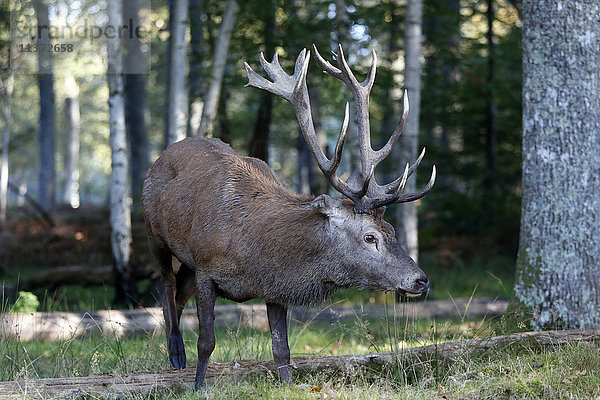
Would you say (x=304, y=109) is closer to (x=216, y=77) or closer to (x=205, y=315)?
(x=205, y=315)

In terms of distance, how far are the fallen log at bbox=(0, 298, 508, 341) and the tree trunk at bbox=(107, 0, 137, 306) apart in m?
1.63

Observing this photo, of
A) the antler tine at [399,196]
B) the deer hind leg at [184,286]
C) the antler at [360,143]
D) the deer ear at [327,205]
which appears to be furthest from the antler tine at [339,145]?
the deer hind leg at [184,286]

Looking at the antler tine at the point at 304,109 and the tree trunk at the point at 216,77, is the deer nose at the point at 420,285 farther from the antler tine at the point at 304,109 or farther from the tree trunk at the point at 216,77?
the tree trunk at the point at 216,77

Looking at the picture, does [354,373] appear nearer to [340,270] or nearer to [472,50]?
[340,270]

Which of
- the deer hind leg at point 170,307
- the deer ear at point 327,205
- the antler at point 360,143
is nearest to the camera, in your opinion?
the antler at point 360,143

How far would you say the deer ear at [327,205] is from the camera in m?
5.14

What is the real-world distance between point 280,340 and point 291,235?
2.66ft

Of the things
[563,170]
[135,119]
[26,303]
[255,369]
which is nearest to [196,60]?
[135,119]

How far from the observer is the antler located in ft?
16.5

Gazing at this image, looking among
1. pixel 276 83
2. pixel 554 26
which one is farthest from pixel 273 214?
pixel 554 26

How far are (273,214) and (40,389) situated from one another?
196 cm

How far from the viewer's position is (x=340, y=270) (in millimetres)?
5145

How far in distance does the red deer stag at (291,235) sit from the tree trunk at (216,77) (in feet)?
15.9

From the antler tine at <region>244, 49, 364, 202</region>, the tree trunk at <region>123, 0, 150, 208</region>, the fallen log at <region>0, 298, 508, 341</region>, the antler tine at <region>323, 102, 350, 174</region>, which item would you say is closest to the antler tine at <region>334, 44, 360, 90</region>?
the antler tine at <region>244, 49, 364, 202</region>
